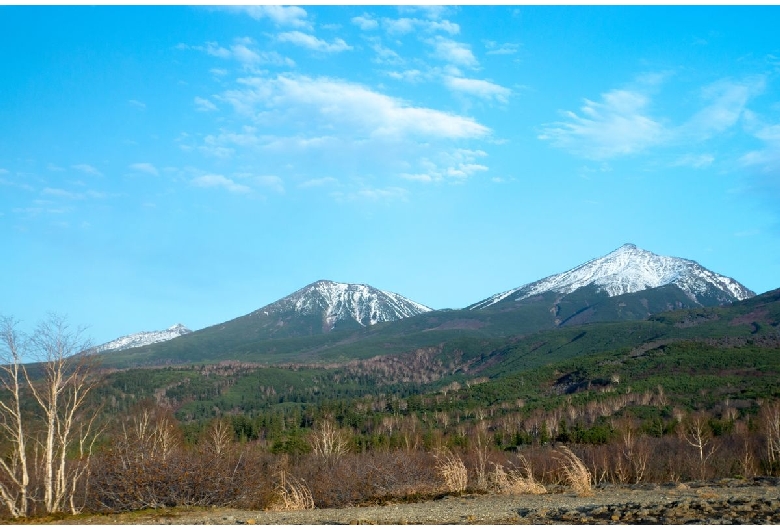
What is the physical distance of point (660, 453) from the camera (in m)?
62.5

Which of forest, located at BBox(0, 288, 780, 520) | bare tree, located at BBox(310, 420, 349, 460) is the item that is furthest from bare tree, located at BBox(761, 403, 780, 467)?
bare tree, located at BBox(310, 420, 349, 460)

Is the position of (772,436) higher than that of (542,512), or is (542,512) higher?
(542,512)

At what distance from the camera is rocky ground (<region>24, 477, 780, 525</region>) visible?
15.0 m

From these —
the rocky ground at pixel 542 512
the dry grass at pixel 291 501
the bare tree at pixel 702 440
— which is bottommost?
the bare tree at pixel 702 440

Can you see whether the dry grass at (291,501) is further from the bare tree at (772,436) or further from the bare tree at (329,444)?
the bare tree at (772,436)

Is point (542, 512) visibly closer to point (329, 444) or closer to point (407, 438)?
point (329, 444)

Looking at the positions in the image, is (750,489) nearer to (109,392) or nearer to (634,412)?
(634,412)

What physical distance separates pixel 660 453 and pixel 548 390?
9902cm

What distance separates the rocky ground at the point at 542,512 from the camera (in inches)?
592

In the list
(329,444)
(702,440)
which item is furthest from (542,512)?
(329,444)

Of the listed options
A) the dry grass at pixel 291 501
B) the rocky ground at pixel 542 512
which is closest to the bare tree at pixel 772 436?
the rocky ground at pixel 542 512

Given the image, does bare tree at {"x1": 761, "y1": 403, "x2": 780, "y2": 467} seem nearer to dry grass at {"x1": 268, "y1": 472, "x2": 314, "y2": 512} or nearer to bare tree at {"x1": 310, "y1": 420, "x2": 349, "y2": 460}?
bare tree at {"x1": 310, "y1": 420, "x2": 349, "y2": 460}

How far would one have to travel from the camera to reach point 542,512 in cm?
1767

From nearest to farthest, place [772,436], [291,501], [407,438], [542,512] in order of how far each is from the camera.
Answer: [542,512] → [291,501] → [772,436] → [407,438]
